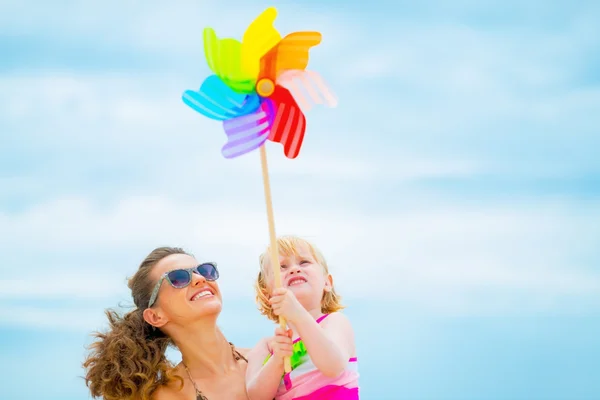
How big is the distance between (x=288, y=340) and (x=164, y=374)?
1.16m

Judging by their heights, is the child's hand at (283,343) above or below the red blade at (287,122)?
below

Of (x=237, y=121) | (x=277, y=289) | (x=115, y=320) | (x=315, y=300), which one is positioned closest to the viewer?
(x=277, y=289)

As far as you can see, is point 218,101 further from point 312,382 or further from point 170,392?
point 170,392

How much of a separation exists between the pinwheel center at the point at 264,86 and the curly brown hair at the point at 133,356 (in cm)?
169

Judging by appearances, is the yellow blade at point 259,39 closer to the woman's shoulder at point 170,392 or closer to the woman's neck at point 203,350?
the woman's neck at point 203,350

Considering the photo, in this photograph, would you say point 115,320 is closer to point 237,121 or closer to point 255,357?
point 255,357

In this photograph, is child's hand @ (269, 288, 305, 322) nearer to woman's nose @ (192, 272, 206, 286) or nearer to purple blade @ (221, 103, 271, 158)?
purple blade @ (221, 103, 271, 158)

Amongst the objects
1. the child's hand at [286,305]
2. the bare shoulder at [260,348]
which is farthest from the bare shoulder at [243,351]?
the child's hand at [286,305]

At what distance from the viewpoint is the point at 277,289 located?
518 cm

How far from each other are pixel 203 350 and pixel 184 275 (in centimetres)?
59

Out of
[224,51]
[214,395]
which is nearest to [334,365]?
[214,395]

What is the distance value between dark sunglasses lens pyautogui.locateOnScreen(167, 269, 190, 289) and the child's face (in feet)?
2.40

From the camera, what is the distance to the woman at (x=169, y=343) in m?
5.99

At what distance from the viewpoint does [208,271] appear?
625cm
